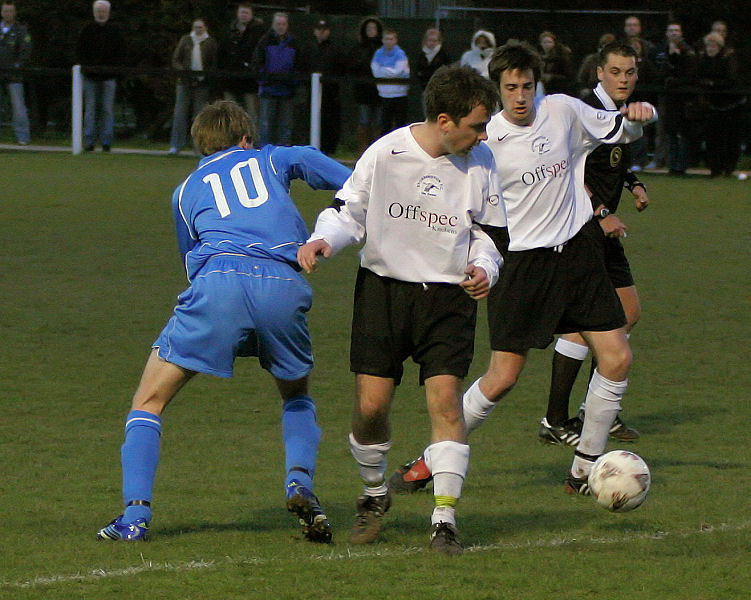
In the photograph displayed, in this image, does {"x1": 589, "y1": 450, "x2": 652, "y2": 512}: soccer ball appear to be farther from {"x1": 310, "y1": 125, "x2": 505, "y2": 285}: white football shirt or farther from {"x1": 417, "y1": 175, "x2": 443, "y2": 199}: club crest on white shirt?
{"x1": 417, "y1": 175, "x2": 443, "y2": 199}: club crest on white shirt

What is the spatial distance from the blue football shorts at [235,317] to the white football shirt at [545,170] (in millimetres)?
1493

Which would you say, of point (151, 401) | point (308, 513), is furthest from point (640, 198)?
point (151, 401)

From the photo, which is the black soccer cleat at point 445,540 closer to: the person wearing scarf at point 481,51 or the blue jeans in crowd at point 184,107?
the person wearing scarf at point 481,51

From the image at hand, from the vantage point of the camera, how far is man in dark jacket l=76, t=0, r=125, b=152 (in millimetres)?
21859

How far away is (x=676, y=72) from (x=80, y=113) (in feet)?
29.5

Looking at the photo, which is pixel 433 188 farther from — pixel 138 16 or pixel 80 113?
pixel 138 16

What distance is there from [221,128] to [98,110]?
17566mm

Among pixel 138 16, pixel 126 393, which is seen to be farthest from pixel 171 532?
pixel 138 16

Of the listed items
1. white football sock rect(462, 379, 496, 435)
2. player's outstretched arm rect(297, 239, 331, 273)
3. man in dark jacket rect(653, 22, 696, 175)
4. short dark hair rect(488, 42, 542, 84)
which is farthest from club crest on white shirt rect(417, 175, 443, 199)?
man in dark jacket rect(653, 22, 696, 175)

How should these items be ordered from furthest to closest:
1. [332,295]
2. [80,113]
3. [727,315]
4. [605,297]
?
[80,113], [332,295], [727,315], [605,297]

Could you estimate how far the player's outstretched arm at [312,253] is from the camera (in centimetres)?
488

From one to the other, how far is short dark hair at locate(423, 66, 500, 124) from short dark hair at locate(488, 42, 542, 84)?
1.08m

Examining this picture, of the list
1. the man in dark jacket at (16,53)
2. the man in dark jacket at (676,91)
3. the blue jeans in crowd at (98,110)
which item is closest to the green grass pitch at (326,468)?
the man in dark jacket at (676,91)

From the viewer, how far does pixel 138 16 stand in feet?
102
